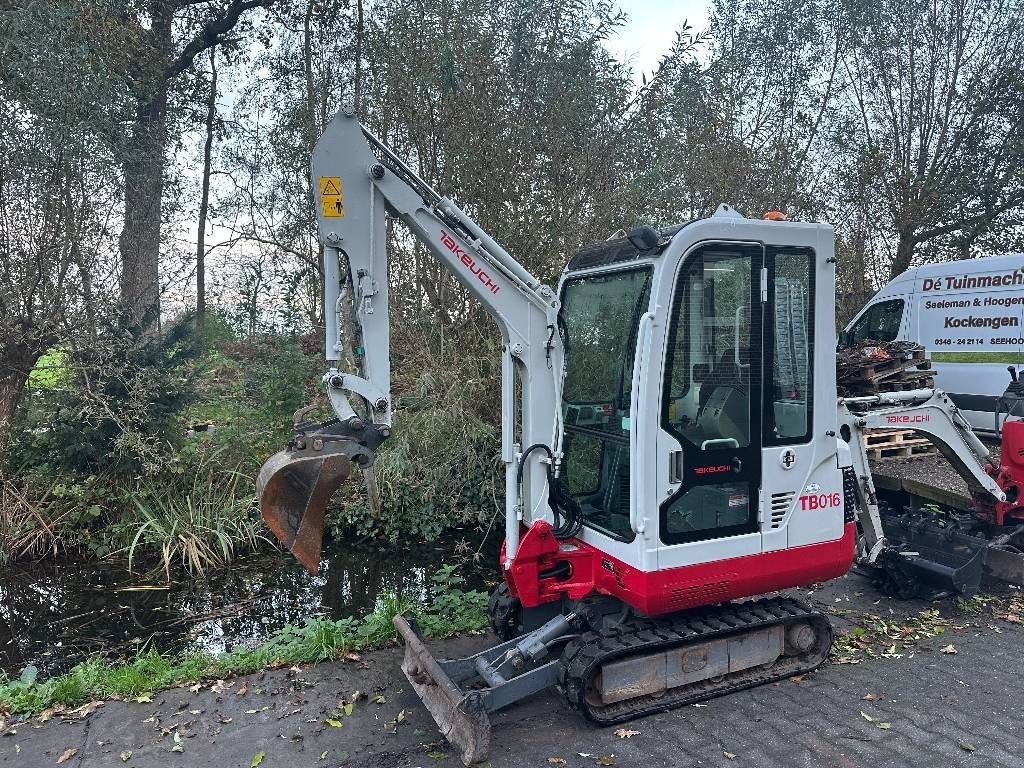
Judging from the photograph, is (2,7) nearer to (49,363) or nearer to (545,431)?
(49,363)

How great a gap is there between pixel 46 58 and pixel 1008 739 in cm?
1028

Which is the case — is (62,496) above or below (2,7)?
below

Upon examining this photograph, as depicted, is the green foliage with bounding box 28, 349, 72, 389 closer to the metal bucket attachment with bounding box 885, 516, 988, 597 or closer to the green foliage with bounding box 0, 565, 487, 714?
the green foliage with bounding box 0, 565, 487, 714

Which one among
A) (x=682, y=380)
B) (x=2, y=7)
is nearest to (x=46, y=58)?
(x=2, y=7)

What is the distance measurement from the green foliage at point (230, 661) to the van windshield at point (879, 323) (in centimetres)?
693

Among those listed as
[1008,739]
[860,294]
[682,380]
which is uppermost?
[860,294]

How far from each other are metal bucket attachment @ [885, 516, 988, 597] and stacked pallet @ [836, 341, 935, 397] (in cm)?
188

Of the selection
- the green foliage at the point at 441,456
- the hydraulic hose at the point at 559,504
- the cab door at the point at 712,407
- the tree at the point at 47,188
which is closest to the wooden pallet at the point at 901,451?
the green foliage at the point at 441,456

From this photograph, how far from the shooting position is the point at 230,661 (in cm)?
472

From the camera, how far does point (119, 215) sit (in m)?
8.72

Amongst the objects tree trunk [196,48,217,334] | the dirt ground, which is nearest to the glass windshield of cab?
the dirt ground

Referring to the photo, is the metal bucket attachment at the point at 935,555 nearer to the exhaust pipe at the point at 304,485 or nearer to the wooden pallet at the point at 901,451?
the wooden pallet at the point at 901,451

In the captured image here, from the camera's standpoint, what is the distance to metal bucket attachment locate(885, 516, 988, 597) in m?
5.12

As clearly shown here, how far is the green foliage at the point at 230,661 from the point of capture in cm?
435
